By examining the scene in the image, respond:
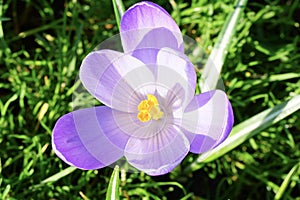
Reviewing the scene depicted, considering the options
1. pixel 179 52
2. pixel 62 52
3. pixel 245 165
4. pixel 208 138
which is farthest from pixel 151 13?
pixel 245 165

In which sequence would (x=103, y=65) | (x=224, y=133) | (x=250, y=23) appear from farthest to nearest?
(x=250, y=23) → (x=103, y=65) → (x=224, y=133)

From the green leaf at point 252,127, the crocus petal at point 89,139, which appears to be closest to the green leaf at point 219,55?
the green leaf at point 252,127

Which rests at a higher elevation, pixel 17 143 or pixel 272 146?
pixel 17 143

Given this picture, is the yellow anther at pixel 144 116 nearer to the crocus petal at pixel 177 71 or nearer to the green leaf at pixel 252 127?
the crocus petal at pixel 177 71

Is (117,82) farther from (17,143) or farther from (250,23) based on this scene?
(250,23)

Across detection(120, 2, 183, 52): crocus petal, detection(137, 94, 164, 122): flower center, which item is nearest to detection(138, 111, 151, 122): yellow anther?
detection(137, 94, 164, 122): flower center

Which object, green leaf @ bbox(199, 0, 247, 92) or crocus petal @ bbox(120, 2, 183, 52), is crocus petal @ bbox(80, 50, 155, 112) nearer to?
crocus petal @ bbox(120, 2, 183, 52)

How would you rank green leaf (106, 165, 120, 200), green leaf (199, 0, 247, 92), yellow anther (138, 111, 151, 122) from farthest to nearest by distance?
green leaf (199, 0, 247, 92) < yellow anther (138, 111, 151, 122) < green leaf (106, 165, 120, 200)
